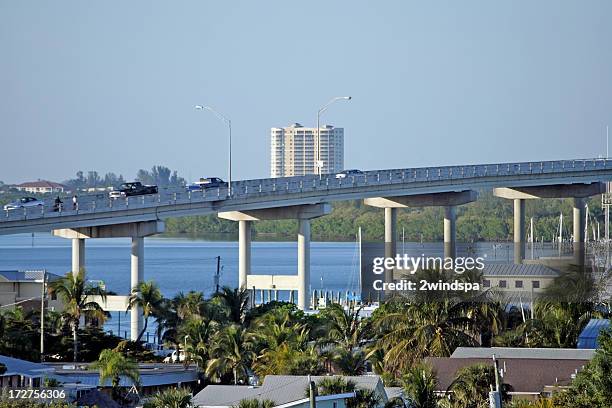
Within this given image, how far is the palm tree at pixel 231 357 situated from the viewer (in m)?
58.0

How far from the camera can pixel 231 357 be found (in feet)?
191

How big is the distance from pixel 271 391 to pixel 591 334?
1683cm

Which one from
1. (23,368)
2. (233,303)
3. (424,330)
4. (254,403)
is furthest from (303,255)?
(254,403)

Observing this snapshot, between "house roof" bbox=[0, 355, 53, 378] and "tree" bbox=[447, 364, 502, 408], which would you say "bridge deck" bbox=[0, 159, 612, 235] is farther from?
"tree" bbox=[447, 364, 502, 408]

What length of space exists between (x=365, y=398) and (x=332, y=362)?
11.6 m

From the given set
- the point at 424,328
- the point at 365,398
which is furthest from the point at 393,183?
the point at 365,398

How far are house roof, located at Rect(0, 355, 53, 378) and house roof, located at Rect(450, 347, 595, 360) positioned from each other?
→ 13646mm

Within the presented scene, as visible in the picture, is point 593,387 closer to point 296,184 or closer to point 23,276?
point 296,184

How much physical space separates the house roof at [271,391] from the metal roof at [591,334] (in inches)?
513

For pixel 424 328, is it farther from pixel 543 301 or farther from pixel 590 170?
pixel 590 170

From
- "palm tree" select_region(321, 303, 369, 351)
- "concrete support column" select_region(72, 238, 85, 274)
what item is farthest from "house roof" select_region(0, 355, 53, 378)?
"concrete support column" select_region(72, 238, 85, 274)

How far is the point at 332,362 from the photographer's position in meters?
54.0

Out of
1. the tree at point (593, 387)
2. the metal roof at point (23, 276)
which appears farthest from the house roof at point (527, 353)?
the metal roof at point (23, 276)

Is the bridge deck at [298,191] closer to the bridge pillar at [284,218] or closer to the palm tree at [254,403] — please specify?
the bridge pillar at [284,218]
